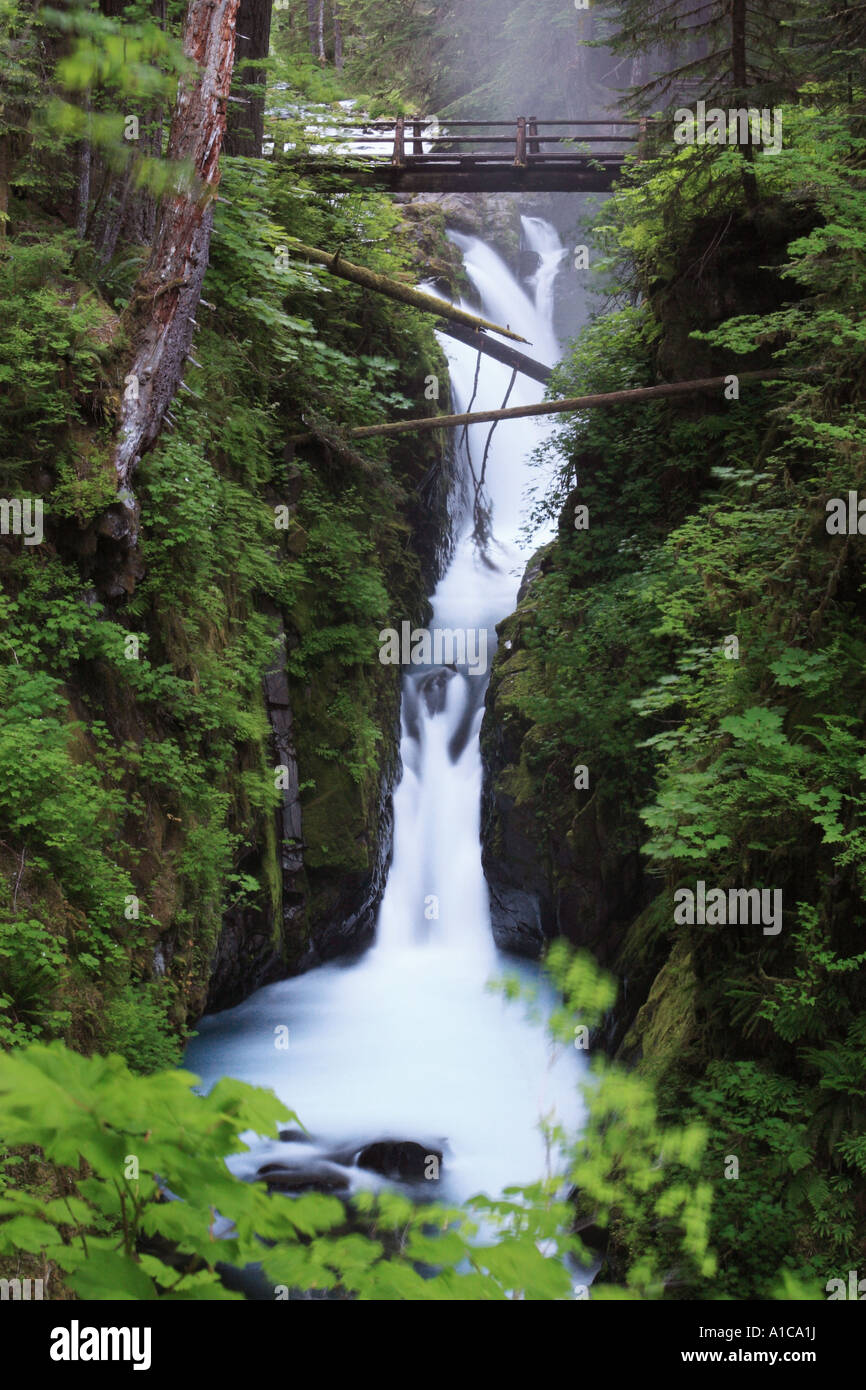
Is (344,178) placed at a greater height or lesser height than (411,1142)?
greater

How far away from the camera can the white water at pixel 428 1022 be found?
8789 mm

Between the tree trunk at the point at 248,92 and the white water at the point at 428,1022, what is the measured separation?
7.64 metres

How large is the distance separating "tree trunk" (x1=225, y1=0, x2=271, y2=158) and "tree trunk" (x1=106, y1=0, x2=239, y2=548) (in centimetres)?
375

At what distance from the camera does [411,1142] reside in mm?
8383

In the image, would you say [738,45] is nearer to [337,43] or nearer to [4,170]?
[4,170]

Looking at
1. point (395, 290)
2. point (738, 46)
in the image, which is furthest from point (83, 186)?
point (738, 46)

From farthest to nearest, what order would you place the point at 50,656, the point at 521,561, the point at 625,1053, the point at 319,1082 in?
1. the point at 521,561
2. the point at 319,1082
3. the point at 625,1053
4. the point at 50,656

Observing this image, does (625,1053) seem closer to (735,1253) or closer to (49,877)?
(735,1253)

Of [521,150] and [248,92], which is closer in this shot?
[248,92]

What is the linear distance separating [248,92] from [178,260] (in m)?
5.12

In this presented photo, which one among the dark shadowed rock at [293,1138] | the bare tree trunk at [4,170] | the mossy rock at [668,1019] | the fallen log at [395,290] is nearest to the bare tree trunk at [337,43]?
the fallen log at [395,290]

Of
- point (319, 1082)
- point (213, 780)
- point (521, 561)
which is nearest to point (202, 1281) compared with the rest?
point (213, 780)

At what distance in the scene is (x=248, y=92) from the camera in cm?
1073
